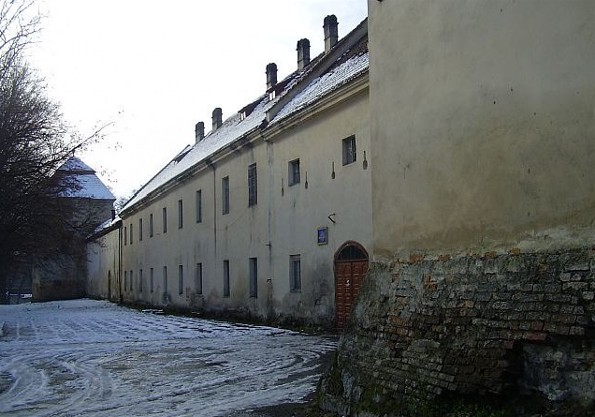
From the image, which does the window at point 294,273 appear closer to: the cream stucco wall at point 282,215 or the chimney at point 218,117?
the cream stucco wall at point 282,215

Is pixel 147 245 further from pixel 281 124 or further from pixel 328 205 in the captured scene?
pixel 328 205

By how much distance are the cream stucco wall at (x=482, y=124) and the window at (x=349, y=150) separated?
29.3 ft

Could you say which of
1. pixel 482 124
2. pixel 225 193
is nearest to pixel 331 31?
pixel 225 193

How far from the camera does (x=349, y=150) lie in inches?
674

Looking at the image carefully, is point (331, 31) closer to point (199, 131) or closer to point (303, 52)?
point (303, 52)

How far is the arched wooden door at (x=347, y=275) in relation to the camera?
16.1 m

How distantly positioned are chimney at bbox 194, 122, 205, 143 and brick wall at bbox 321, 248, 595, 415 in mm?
35246

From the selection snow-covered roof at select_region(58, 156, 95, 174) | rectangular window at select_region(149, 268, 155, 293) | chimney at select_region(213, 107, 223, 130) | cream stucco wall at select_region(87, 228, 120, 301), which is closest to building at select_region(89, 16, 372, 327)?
rectangular window at select_region(149, 268, 155, 293)

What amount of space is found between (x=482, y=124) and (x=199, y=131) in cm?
3712

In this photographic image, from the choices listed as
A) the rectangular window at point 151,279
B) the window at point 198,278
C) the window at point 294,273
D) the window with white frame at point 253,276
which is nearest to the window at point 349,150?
the window at point 294,273

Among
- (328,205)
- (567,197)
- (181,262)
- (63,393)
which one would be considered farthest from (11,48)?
(567,197)

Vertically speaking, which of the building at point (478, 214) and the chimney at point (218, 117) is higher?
the chimney at point (218, 117)

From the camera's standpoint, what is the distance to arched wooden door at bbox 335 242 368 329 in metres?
16.1

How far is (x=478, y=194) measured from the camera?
598 cm
